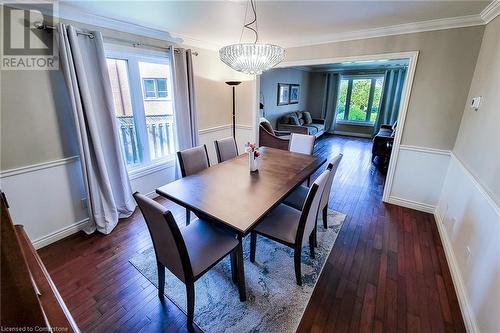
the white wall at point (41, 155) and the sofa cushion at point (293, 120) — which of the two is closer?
the white wall at point (41, 155)

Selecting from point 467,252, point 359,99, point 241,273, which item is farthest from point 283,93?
point 241,273

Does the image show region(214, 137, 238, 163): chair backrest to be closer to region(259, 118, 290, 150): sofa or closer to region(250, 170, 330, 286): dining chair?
region(250, 170, 330, 286): dining chair

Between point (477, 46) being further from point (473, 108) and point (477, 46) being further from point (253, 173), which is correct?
point (253, 173)

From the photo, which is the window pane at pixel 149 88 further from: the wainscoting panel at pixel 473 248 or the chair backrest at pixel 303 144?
the wainscoting panel at pixel 473 248

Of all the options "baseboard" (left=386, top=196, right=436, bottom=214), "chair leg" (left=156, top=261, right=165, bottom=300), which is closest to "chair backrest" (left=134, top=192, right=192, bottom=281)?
"chair leg" (left=156, top=261, right=165, bottom=300)

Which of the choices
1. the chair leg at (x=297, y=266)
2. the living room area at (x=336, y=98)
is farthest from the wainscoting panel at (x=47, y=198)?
the living room area at (x=336, y=98)

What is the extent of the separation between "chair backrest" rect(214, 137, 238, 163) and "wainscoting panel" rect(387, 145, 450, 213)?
7.57 feet

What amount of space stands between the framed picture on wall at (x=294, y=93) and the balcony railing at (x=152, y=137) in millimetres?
4796

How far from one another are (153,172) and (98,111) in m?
1.10

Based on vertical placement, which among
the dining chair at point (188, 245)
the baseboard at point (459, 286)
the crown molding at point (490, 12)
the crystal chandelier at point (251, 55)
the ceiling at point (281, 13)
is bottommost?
the baseboard at point (459, 286)

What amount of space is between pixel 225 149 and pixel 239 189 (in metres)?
1.09

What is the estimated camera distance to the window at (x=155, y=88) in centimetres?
303

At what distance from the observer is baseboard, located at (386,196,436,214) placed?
9.68 ft

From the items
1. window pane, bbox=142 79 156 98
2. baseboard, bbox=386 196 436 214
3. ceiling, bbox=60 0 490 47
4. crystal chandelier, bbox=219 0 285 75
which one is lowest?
baseboard, bbox=386 196 436 214
